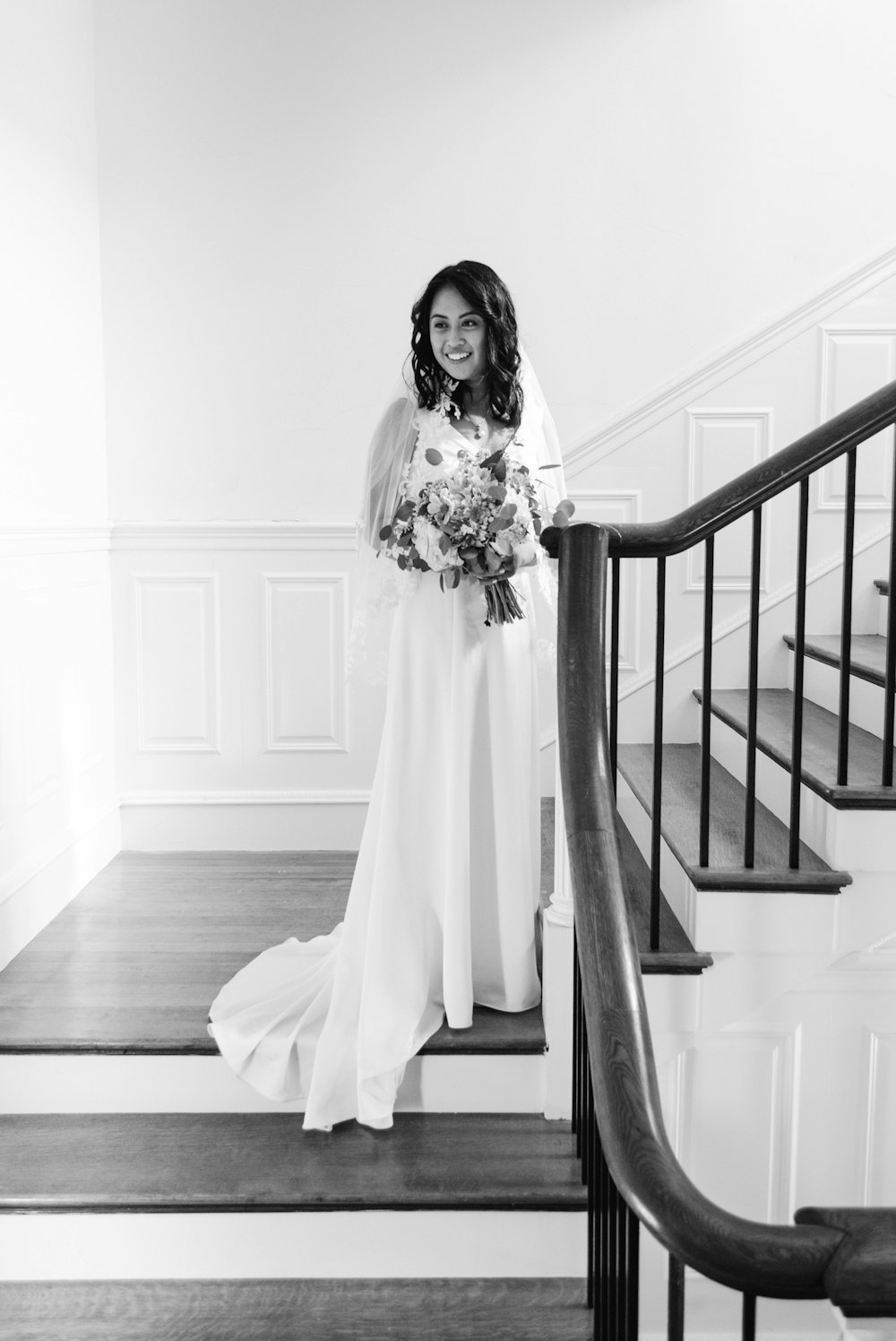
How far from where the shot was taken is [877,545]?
3.74m

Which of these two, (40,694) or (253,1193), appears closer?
(253,1193)

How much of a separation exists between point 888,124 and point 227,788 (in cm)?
330

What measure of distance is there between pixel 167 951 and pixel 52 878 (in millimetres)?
537

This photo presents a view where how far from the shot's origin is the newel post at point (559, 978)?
2.48 meters

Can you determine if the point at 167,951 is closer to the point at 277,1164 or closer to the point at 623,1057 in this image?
the point at 277,1164

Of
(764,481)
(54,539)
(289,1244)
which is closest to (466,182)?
(54,539)

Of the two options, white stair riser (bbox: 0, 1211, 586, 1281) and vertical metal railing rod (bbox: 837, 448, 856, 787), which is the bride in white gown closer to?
white stair riser (bbox: 0, 1211, 586, 1281)

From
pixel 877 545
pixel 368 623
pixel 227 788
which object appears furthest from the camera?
pixel 227 788

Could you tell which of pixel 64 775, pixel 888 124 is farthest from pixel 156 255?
pixel 888 124

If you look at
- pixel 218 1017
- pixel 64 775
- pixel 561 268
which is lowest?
pixel 218 1017

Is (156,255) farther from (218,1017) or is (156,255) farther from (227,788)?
(218,1017)

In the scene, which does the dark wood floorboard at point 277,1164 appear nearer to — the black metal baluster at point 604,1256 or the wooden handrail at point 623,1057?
the black metal baluster at point 604,1256

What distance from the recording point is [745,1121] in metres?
2.52

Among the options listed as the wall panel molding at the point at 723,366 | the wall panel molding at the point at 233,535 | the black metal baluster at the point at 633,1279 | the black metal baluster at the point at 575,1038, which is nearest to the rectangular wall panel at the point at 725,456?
the wall panel molding at the point at 723,366
